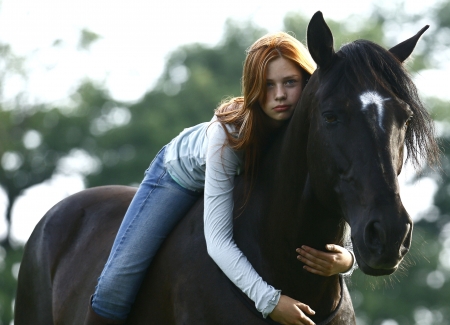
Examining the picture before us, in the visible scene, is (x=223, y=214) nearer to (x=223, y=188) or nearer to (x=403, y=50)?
(x=223, y=188)

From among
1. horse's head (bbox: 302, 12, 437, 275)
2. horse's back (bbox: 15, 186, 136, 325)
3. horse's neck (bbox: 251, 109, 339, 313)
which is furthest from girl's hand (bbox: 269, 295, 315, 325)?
horse's back (bbox: 15, 186, 136, 325)

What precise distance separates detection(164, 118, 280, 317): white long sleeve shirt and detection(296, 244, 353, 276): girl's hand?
229 mm

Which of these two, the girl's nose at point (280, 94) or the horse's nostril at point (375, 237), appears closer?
the horse's nostril at point (375, 237)

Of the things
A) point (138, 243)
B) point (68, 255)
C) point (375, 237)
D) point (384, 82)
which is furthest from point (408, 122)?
point (68, 255)

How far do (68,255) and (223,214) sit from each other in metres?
2.20

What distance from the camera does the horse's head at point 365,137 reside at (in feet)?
10.6

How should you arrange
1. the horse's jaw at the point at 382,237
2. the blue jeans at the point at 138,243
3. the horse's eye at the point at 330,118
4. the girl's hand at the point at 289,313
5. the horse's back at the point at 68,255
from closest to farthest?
1. the horse's jaw at the point at 382,237
2. the horse's eye at the point at 330,118
3. the girl's hand at the point at 289,313
4. the blue jeans at the point at 138,243
5. the horse's back at the point at 68,255

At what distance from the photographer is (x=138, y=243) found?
448 cm

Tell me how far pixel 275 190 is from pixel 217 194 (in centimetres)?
34

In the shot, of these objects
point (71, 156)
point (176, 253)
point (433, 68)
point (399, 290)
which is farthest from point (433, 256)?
point (176, 253)

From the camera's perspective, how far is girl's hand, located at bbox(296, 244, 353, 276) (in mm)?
3838

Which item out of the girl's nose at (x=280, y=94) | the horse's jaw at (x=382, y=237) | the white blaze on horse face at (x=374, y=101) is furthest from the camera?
the girl's nose at (x=280, y=94)

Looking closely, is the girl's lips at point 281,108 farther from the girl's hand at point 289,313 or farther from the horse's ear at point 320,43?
the girl's hand at point 289,313

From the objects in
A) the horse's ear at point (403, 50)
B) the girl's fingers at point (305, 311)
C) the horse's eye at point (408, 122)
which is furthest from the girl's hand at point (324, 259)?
the horse's ear at point (403, 50)
